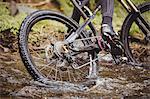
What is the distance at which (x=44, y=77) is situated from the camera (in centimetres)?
461

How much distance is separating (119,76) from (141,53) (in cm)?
170

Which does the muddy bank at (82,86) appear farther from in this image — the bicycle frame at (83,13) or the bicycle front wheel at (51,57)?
the bicycle frame at (83,13)

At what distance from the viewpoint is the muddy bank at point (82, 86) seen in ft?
14.2

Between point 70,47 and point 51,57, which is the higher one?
point 70,47

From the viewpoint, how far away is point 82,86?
479 centimetres

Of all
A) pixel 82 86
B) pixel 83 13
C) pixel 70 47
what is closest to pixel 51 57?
pixel 70 47

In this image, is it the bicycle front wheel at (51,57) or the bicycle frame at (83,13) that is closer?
the bicycle front wheel at (51,57)

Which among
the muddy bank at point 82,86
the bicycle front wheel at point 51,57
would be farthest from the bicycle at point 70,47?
the muddy bank at point 82,86

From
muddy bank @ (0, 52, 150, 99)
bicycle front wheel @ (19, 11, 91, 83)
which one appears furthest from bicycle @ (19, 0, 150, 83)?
muddy bank @ (0, 52, 150, 99)

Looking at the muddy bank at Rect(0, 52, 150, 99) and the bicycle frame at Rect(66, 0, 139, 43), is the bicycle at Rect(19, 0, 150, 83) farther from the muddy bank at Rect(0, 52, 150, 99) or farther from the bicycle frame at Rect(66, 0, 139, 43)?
the muddy bank at Rect(0, 52, 150, 99)

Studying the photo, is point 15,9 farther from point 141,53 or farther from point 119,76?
point 119,76

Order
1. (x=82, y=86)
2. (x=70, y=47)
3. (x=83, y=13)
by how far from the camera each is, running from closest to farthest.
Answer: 1. (x=82, y=86)
2. (x=70, y=47)
3. (x=83, y=13)

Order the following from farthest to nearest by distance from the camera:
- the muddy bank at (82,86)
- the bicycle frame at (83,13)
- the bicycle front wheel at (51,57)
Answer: the bicycle frame at (83,13)
the bicycle front wheel at (51,57)
the muddy bank at (82,86)

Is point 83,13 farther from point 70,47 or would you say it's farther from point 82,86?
point 82,86
